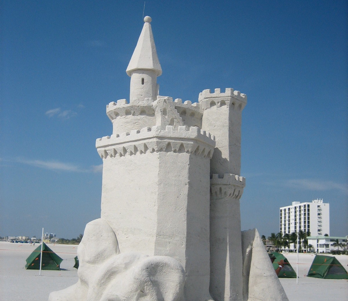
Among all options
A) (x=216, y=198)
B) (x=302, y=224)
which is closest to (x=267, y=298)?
(x=216, y=198)

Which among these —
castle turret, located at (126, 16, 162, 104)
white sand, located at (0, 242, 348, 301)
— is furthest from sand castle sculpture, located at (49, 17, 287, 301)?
white sand, located at (0, 242, 348, 301)

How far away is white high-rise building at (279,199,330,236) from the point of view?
139m

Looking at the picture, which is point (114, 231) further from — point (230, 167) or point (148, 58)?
point (148, 58)

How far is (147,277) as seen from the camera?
12.6m

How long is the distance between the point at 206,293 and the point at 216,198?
145 inches

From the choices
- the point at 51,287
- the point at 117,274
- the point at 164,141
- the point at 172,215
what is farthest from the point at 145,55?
the point at 51,287

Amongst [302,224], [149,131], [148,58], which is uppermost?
[148,58]

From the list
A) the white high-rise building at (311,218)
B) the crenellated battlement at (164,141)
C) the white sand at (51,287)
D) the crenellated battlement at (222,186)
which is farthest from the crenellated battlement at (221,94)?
the white high-rise building at (311,218)

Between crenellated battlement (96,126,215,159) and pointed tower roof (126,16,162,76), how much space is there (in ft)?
13.2

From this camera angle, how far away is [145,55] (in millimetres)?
18125

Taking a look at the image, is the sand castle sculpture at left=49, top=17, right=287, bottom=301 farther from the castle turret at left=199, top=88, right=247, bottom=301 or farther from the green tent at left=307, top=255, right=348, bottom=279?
the green tent at left=307, top=255, right=348, bottom=279

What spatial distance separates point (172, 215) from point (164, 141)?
8.30 ft

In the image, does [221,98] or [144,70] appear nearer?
[221,98]

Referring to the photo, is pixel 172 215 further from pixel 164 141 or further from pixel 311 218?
pixel 311 218
